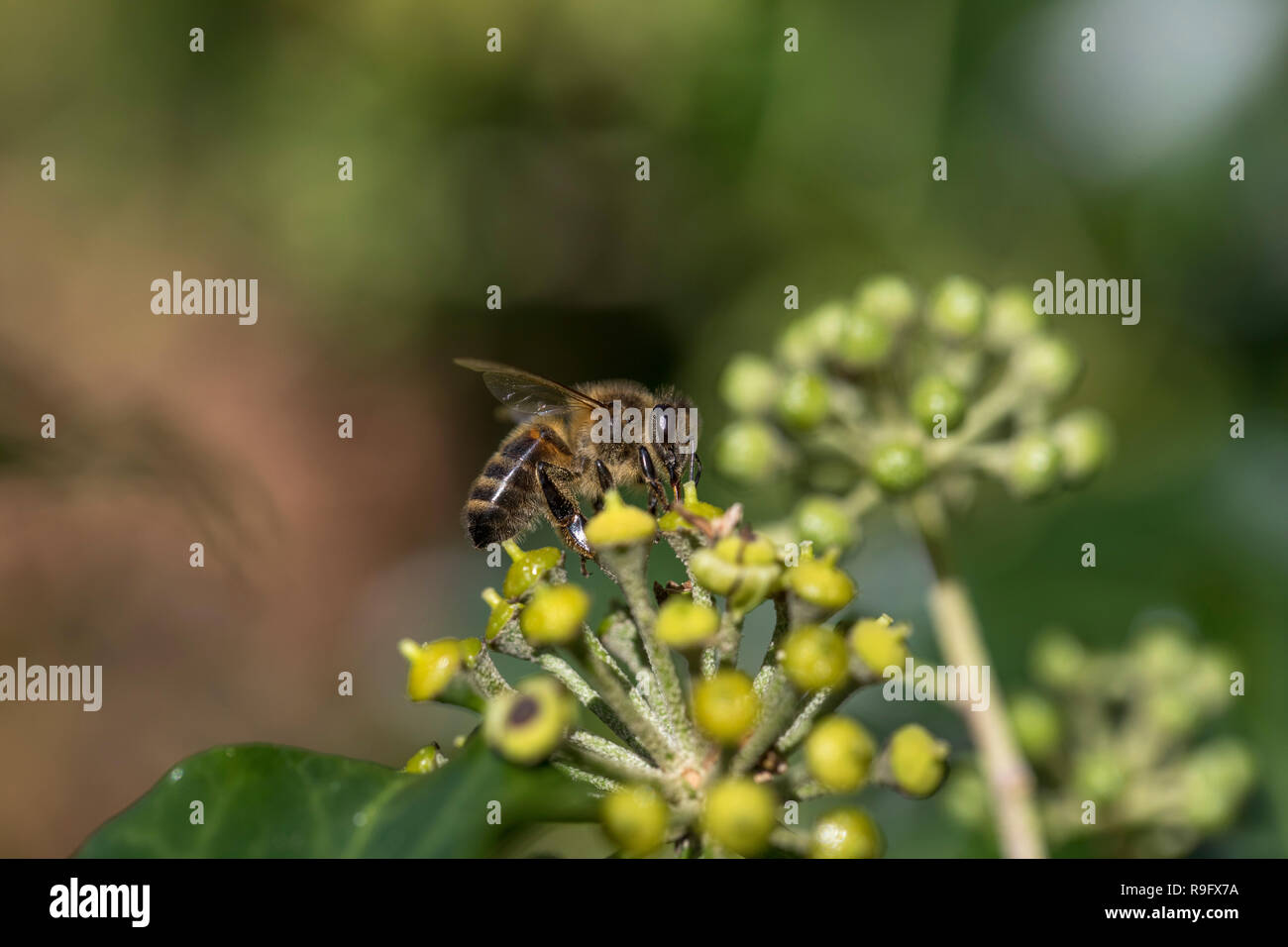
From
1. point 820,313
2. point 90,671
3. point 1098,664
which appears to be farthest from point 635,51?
point 90,671

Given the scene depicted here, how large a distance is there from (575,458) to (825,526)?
120cm

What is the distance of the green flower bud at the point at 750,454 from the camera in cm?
222

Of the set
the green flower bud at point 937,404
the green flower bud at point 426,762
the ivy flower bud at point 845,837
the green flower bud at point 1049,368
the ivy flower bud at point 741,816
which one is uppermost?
the green flower bud at point 1049,368

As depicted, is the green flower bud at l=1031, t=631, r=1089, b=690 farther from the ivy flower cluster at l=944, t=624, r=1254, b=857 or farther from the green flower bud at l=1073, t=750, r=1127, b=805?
the green flower bud at l=1073, t=750, r=1127, b=805

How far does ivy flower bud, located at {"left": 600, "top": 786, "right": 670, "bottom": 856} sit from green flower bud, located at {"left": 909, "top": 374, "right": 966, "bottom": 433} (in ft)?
3.08

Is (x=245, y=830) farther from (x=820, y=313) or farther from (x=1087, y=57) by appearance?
(x=1087, y=57)

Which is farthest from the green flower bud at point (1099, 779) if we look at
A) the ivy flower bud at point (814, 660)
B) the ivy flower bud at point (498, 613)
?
the ivy flower bud at point (498, 613)

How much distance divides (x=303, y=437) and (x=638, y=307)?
2.22m

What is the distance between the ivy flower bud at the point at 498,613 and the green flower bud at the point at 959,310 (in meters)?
1.09

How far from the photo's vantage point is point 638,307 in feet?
15.6

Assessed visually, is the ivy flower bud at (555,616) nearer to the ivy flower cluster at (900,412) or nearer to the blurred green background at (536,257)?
the ivy flower cluster at (900,412)

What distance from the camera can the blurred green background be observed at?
11.6ft

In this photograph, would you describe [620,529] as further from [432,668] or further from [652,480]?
[652,480]

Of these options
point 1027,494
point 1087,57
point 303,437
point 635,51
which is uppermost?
point 635,51
